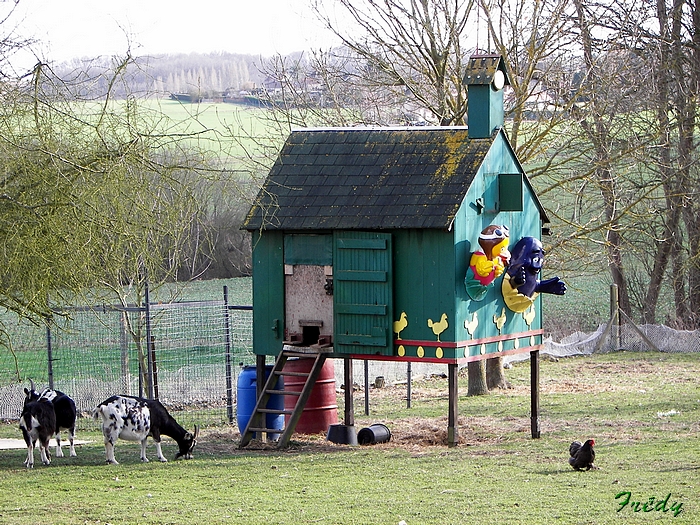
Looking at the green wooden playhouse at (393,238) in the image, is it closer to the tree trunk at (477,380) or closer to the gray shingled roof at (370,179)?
the gray shingled roof at (370,179)

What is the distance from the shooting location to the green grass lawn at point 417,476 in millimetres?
9398

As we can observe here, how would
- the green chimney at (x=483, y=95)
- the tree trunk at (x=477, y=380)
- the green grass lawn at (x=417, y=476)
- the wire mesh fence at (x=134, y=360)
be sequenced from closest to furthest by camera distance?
the green grass lawn at (x=417, y=476) → the green chimney at (x=483, y=95) → the wire mesh fence at (x=134, y=360) → the tree trunk at (x=477, y=380)

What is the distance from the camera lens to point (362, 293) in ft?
46.5

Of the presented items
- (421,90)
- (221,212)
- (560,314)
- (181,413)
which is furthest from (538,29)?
(221,212)

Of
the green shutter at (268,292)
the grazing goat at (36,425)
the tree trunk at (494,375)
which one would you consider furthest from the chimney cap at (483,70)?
the tree trunk at (494,375)

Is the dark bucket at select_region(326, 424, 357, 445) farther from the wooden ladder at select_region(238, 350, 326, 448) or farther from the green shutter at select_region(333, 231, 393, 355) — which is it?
the green shutter at select_region(333, 231, 393, 355)

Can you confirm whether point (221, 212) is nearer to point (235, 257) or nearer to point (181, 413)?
point (235, 257)

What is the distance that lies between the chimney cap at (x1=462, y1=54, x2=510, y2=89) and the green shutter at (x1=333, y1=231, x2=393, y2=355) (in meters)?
2.53

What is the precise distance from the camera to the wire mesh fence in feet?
57.2

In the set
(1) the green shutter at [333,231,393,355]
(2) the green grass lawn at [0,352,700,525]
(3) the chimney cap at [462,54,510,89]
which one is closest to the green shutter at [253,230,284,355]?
(1) the green shutter at [333,231,393,355]

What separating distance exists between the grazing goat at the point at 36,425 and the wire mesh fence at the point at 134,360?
397 centimetres

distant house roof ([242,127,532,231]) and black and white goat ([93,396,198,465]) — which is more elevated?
distant house roof ([242,127,532,231])

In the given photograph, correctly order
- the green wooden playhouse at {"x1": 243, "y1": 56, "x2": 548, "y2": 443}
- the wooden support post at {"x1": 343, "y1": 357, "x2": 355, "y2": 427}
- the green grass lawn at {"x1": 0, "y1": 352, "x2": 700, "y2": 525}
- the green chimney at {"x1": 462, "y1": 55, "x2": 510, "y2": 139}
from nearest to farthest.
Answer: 1. the green grass lawn at {"x1": 0, "y1": 352, "x2": 700, "y2": 525}
2. the green wooden playhouse at {"x1": 243, "y1": 56, "x2": 548, "y2": 443}
3. the green chimney at {"x1": 462, "y1": 55, "x2": 510, "y2": 139}
4. the wooden support post at {"x1": 343, "y1": 357, "x2": 355, "y2": 427}

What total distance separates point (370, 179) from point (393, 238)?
3.38 ft
